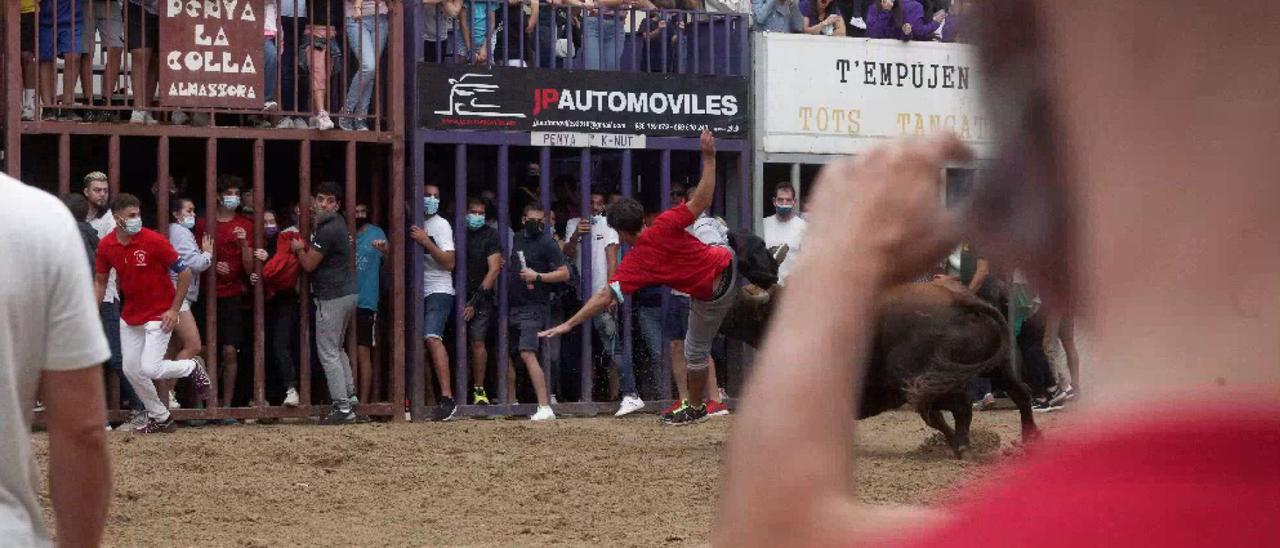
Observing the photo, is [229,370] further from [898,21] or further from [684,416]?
[898,21]

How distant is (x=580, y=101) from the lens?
1502cm

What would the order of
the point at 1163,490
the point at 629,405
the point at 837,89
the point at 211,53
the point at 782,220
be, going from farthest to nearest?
the point at 837,89
the point at 782,220
the point at 629,405
the point at 211,53
the point at 1163,490

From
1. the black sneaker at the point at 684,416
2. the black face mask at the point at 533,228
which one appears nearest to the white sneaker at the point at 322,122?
the black face mask at the point at 533,228

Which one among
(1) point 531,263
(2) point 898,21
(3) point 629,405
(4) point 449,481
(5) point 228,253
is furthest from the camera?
(2) point 898,21

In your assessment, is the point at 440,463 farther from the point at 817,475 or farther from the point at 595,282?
the point at 817,475

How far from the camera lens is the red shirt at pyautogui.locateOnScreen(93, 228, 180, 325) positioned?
497 inches

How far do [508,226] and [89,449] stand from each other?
1173cm

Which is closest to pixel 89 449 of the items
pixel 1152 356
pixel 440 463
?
pixel 1152 356

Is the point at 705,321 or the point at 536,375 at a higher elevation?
the point at 705,321

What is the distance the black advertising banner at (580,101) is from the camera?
1435 cm

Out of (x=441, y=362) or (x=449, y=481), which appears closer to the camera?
(x=449, y=481)

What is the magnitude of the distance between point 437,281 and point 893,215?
541 inches

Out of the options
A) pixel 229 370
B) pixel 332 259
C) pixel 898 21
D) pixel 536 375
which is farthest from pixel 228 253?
pixel 898 21

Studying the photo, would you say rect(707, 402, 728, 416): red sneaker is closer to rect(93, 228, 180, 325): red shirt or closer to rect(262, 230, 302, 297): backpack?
rect(262, 230, 302, 297): backpack
